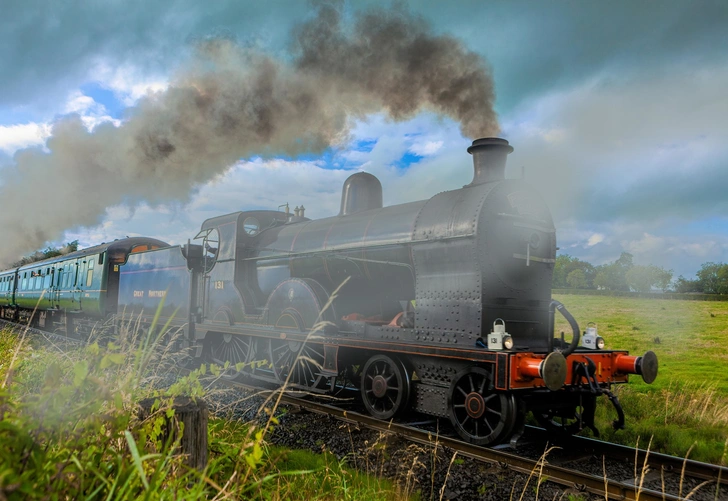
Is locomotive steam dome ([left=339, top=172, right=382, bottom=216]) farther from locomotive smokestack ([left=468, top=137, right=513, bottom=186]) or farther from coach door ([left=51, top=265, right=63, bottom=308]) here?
coach door ([left=51, top=265, right=63, bottom=308])

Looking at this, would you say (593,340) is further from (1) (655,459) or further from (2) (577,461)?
(2) (577,461)

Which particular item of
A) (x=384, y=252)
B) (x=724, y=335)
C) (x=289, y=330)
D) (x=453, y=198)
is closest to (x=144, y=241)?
(x=289, y=330)

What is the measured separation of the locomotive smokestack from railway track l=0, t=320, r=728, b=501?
3.06 m

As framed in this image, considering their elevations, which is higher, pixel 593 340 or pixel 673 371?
pixel 593 340

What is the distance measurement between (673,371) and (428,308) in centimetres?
669

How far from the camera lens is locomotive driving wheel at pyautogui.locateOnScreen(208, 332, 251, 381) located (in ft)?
30.0

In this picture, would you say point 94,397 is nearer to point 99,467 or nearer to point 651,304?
point 99,467

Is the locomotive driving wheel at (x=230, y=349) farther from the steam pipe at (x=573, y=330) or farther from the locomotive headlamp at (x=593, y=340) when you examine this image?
the locomotive headlamp at (x=593, y=340)

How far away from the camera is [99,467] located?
2496 mm

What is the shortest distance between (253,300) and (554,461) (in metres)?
5.84

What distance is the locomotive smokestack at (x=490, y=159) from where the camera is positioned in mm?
6508

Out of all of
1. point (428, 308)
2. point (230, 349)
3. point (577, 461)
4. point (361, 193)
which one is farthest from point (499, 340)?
point (230, 349)

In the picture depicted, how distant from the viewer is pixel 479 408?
547cm

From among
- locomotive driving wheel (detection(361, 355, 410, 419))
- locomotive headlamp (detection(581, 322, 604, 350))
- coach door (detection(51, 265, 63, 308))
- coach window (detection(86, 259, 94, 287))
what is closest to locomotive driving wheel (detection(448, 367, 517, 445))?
locomotive driving wheel (detection(361, 355, 410, 419))
